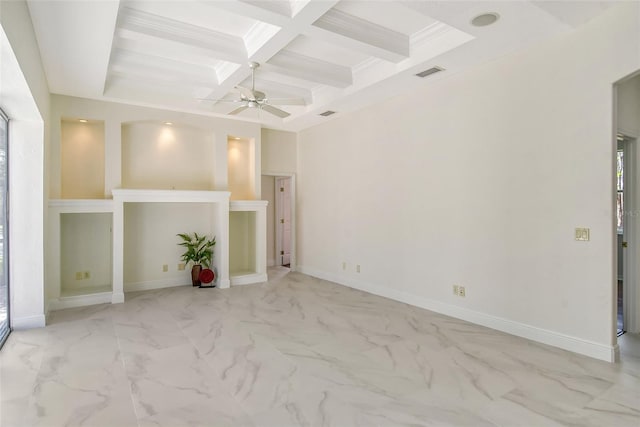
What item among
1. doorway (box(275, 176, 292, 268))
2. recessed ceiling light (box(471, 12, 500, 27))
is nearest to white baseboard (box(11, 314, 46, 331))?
doorway (box(275, 176, 292, 268))

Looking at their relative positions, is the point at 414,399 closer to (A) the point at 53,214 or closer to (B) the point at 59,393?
(B) the point at 59,393

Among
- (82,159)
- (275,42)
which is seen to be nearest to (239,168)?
(82,159)

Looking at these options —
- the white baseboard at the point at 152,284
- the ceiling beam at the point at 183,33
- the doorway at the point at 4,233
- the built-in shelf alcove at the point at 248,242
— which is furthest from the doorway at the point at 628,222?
the doorway at the point at 4,233

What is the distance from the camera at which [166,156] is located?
6.34 meters

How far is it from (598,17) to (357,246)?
4.14m

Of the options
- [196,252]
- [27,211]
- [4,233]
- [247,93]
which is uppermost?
[247,93]

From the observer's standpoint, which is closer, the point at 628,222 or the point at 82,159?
the point at 628,222

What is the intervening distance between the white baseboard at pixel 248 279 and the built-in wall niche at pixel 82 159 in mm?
2567

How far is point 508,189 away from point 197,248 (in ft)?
16.5

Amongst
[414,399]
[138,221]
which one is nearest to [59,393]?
[414,399]

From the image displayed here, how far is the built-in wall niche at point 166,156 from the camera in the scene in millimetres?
6035

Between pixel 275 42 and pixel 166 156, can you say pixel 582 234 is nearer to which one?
pixel 275 42

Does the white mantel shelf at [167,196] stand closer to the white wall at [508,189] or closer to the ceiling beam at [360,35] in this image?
the white wall at [508,189]

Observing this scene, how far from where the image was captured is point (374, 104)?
5695 millimetres
